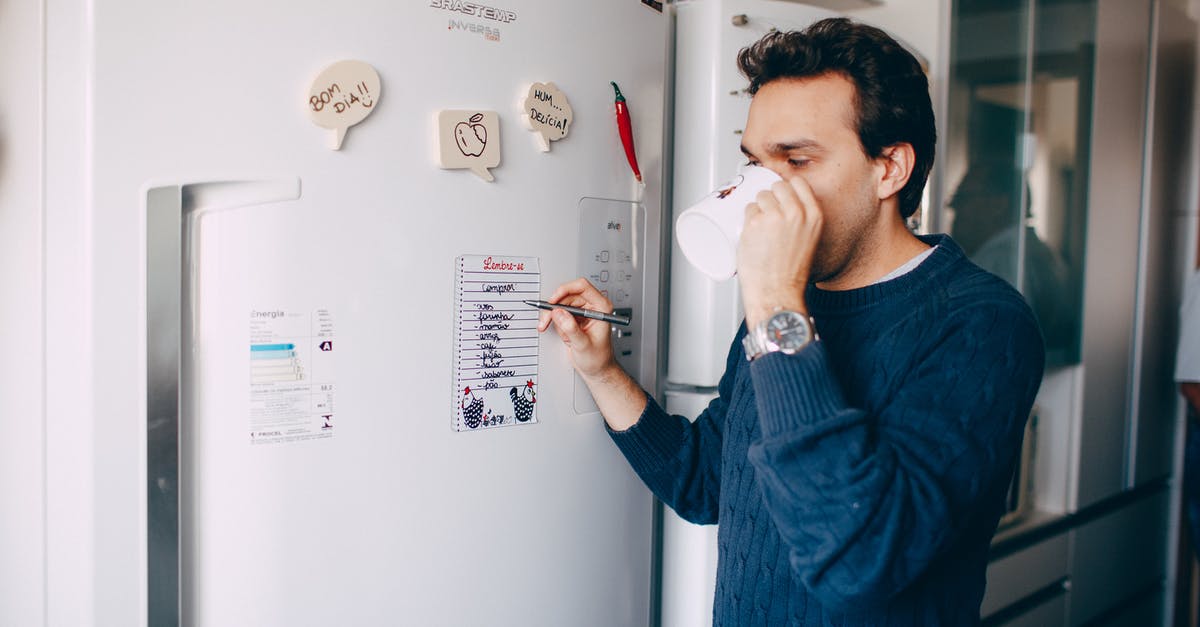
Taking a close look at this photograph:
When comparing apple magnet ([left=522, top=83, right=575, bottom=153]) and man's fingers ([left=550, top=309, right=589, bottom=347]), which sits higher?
apple magnet ([left=522, top=83, right=575, bottom=153])

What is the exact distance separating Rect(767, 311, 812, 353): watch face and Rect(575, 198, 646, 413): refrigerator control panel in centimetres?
35

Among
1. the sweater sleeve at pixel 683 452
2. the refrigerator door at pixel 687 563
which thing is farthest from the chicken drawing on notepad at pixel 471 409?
the refrigerator door at pixel 687 563

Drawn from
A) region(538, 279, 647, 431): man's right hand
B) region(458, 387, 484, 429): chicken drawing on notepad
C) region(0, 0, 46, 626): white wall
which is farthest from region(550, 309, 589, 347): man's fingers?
region(0, 0, 46, 626): white wall

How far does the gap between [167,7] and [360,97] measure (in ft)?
0.64

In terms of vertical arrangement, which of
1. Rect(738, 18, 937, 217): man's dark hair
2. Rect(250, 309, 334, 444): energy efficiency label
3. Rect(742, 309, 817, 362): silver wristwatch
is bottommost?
Rect(250, 309, 334, 444): energy efficiency label

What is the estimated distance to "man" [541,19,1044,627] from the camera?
82cm

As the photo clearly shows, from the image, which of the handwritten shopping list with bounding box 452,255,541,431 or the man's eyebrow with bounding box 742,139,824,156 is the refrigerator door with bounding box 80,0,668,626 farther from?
the man's eyebrow with bounding box 742,139,824,156

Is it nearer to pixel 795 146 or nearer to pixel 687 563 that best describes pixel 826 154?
pixel 795 146

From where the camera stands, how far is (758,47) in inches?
46.8

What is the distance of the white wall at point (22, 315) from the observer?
2.55 feet

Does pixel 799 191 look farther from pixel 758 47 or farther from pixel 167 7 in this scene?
pixel 167 7

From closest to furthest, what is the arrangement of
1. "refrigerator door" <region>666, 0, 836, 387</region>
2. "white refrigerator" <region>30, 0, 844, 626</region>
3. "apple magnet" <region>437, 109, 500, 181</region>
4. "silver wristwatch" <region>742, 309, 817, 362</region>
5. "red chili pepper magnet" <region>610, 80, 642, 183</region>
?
"white refrigerator" <region>30, 0, 844, 626</region>
"silver wristwatch" <region>742, 309, 817, 362</region>
"apple magnet" <region>437, 109, 500, 181</region>
"red chili pepper magnet" <region>610, 80, 642, 183</region>
"refrigerator door" <region>666, 0, 836, 387</region>

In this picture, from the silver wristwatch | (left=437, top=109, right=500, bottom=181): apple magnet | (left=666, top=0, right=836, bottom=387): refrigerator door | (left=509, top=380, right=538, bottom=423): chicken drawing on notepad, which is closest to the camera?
the silver wristwatch

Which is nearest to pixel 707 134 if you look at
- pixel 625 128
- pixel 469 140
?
pixel 625 128
